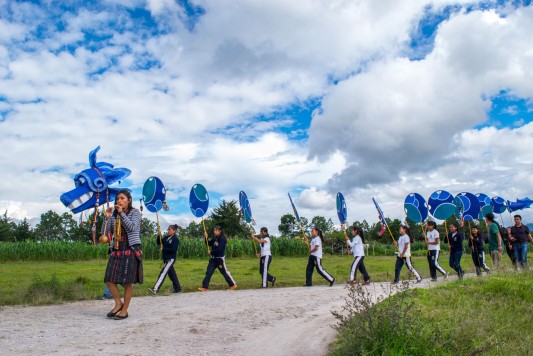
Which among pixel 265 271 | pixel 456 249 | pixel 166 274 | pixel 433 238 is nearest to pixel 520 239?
pixel 456 249

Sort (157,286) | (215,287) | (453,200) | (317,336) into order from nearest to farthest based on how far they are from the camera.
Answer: (317,336)
(157,286)
(215,287)
(453,200)

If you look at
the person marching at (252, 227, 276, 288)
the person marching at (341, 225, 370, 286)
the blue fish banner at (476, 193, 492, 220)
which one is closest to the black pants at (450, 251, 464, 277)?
the person marching at (341, 225, 370, 286)

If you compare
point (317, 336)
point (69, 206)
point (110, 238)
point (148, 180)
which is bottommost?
point (317, 336)

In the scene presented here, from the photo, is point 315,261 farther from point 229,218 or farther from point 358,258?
point 229,218

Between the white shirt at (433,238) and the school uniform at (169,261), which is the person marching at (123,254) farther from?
the white shirt at (433,238)

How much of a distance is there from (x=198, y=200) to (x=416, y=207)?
8178 millimetres

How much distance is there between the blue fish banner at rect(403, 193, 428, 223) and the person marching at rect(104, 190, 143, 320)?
41.8 ft

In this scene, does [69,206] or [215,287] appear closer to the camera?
→ [69,206]

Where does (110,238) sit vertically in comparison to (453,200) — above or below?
below

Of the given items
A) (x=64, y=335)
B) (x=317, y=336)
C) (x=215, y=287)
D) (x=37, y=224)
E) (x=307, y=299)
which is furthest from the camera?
(x=37, y=224)

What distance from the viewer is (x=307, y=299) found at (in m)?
10.2

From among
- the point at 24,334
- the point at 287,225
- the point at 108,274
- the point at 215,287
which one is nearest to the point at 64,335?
the point at 24,334

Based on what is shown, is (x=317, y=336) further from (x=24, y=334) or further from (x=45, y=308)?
(x=45, y=308)

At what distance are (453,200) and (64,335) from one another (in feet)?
51.4
